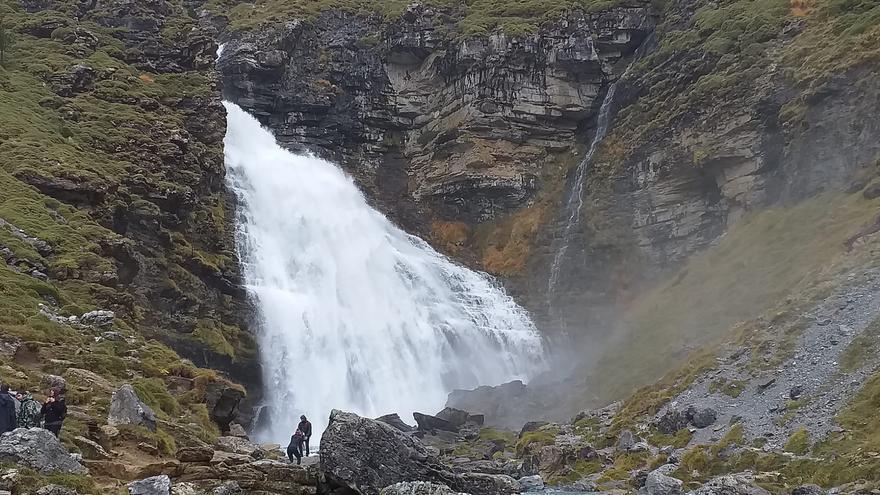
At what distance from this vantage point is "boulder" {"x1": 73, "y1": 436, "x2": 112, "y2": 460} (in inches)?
552

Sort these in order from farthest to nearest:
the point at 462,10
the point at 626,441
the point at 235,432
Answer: the point at 462,10 → the point at 626,441 → the point at 235,432

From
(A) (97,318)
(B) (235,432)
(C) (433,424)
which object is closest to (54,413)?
(A) (97,318)

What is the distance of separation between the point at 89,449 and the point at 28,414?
1.33 m

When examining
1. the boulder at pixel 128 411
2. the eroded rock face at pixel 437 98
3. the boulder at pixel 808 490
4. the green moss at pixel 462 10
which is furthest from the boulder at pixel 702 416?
the green moss at pixel 462 10

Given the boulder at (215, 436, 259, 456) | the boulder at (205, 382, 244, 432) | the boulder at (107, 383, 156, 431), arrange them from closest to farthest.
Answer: the boulder at (107, 383, 156, 431)
the boulder at (215, 436, 259, 456)
the boulder at (205, 382, 244, 432)

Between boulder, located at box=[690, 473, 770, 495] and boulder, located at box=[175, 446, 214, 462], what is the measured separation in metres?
12.8

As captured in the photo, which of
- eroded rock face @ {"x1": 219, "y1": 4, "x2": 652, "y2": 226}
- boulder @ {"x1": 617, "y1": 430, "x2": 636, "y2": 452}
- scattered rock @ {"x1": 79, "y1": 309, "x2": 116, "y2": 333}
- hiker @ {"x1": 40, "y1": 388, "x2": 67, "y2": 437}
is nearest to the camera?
hiker @ {"x1": 40, "y1": 388, "x2": 67, "y2": 437}

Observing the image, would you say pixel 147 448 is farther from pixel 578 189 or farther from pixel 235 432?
pixel 578 189

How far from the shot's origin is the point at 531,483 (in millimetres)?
25828

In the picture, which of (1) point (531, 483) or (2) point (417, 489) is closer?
(2) point (417, 489)

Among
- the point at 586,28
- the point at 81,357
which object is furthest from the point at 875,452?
the point at 586,28

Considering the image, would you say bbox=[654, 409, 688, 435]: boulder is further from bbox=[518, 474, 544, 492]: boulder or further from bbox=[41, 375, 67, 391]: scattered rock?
bbox=[41, 375, 67, 391]: scattered rock

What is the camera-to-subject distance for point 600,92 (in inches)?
2640

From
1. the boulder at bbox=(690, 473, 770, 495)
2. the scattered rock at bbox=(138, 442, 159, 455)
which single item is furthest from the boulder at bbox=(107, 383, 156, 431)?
the boulder at bbox=(690, 473, 770, 495)
